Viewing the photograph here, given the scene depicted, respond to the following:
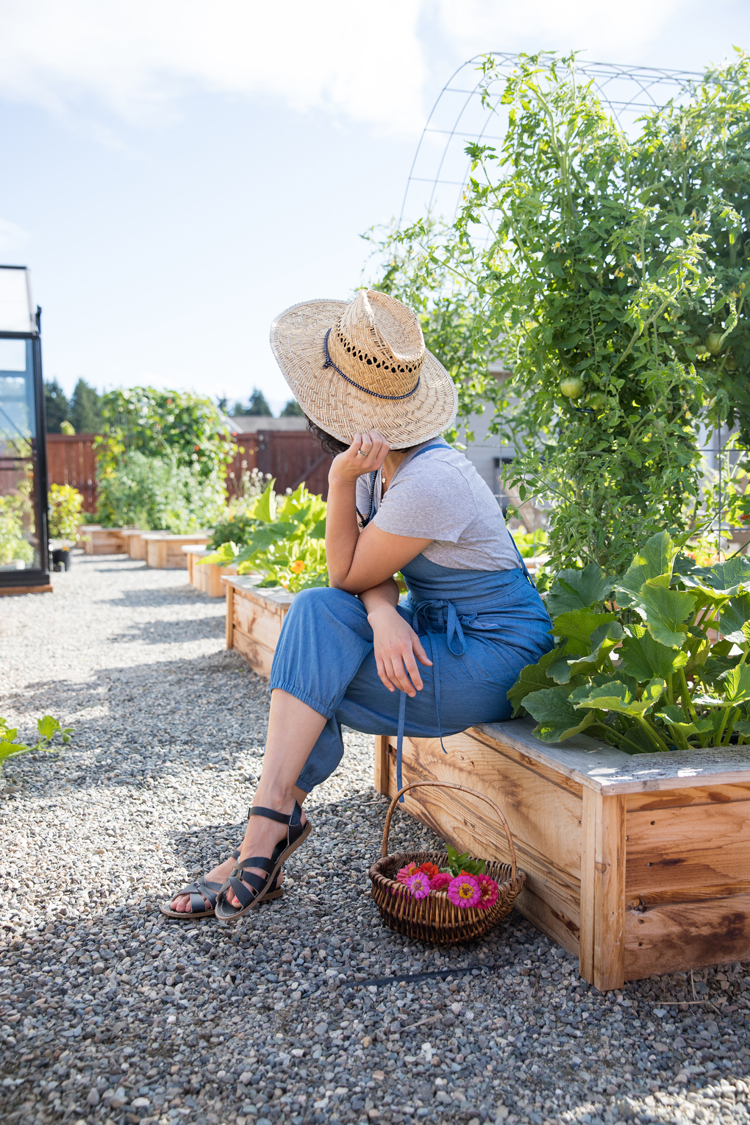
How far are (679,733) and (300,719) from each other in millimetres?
710

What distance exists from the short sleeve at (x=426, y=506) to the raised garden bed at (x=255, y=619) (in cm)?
157

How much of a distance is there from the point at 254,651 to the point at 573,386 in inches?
86.4

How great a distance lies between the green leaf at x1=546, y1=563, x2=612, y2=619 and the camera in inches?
58.6

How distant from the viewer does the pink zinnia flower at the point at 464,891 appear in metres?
1.38

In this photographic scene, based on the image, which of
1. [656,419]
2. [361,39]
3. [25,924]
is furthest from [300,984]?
[361,39]

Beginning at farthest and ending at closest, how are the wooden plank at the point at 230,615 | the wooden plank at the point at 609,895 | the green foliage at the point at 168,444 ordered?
the green foliage at the point at 168,444 → the wooden plank at the point at 230,615 → the wooden plank at the point at 609,895

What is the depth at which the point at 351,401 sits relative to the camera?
1607 mm

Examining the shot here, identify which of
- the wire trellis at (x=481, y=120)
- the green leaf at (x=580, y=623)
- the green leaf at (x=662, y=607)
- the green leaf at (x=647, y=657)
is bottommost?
the green leaf at (x=647, y=657)

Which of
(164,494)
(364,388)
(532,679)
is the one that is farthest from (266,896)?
(164,494)

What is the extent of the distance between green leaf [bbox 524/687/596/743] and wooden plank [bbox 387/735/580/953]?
24 cm

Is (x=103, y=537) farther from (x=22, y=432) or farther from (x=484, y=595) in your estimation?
(x=484, y=595)

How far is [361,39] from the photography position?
10.9 feet

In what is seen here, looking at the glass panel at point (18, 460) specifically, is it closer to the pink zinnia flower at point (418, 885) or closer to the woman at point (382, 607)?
the woman at point (382, 607)

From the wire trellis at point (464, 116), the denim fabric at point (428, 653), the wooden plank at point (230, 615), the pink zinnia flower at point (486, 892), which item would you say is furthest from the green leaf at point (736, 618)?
the wooden plank at point (230, 615)
